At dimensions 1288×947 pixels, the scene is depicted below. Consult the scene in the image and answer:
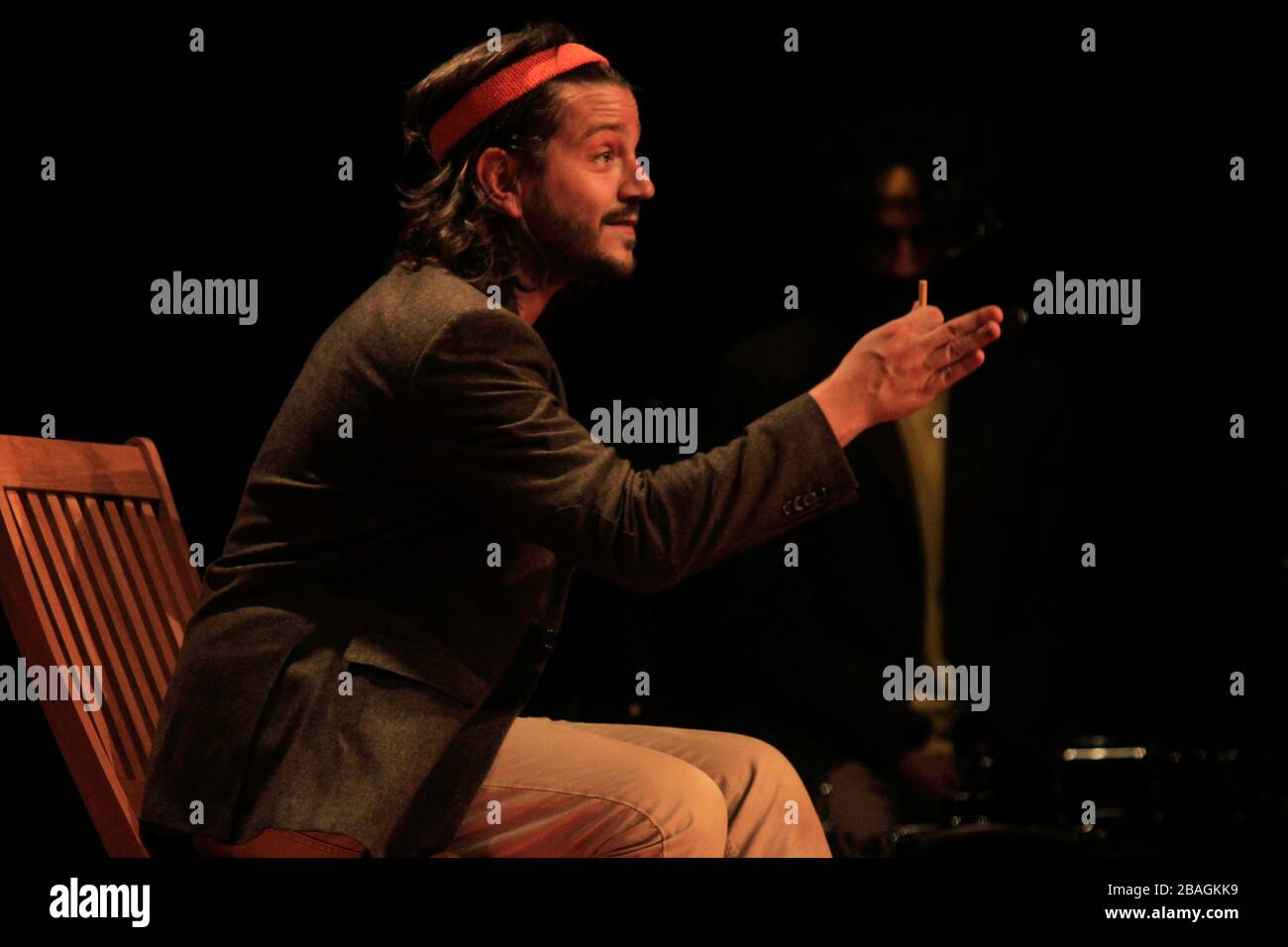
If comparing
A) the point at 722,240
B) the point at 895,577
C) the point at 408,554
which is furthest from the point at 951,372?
the point at 722,240

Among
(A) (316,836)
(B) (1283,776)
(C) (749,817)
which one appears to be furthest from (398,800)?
(B) (1283,776)

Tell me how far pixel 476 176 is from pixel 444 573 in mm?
544

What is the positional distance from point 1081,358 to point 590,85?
168cm

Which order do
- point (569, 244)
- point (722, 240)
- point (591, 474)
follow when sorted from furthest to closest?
point (722, 240) → point (569, 244) → point (591, 474)

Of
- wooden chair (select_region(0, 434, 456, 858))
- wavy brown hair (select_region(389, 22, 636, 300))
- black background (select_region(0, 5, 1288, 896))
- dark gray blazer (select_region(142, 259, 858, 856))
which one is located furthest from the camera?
black background (select_region(0, 5, 1288, 896))

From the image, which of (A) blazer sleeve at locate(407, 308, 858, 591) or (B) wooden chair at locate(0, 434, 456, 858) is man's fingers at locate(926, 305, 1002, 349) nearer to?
(A) blazer sleeve at locate(407, 308, 858, 591)

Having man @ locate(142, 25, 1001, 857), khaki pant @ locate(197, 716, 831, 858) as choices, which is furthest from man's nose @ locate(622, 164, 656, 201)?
khaki pant @ locate(197, 716, 831, 858)

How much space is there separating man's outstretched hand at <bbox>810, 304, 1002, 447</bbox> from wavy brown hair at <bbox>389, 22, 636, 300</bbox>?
45cm

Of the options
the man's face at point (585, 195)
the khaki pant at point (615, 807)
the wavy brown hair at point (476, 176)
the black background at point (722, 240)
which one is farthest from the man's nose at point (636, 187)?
the black background at point (722, 240)

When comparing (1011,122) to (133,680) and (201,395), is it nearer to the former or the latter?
(201,395)

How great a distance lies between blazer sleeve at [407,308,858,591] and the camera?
5.26 ft

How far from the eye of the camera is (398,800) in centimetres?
156

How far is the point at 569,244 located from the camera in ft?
6.19

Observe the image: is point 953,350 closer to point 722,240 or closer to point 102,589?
point 102,589
